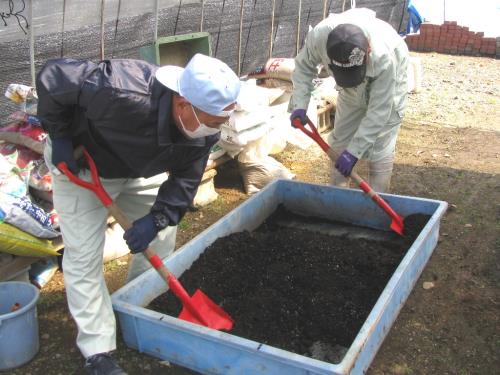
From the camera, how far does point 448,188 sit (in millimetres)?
4820

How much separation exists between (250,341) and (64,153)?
46.9 inches

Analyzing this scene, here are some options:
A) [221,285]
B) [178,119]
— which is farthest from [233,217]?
[178,119]

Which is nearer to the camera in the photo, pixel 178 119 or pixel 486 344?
pixel 178 119

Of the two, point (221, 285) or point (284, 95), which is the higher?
point (284, 95)

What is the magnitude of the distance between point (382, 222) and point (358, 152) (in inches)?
25.6

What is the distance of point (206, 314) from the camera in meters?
2.76

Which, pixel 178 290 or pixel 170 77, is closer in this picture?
pixel 170 77

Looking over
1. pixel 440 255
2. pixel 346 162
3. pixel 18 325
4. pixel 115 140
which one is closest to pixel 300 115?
pixel 346 162

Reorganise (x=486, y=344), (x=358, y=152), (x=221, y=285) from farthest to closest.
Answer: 1. (x=358, y=152)
2. (x=221, y=285)
3. (x=486, y=344)

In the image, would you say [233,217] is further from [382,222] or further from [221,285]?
[382,222]

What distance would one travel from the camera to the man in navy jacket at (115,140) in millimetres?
2277

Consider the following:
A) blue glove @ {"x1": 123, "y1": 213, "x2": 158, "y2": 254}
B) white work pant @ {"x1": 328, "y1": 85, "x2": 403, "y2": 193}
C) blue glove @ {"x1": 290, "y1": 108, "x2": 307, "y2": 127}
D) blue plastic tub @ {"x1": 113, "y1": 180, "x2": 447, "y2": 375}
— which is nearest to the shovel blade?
blue plastic tub @ {"x1": 113, "y1": 180, "x2": 447, "y2": 375}

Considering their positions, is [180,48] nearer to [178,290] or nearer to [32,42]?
[32,42]

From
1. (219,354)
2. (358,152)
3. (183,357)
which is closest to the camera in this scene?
(219,354)
